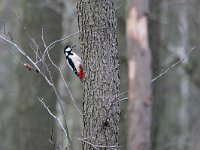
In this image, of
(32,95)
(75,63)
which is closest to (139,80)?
(75,63)

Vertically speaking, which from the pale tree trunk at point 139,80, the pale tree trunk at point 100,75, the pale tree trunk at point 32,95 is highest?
the pale tree trunk at point 32,95

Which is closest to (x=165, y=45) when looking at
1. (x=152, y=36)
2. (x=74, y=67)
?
(x=152, y=36)

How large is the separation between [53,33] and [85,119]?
5.29m

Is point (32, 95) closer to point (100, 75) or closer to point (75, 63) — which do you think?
point (75, 63)

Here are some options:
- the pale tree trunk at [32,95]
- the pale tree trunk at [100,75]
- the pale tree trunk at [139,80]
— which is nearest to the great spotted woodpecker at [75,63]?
the pale tree trunk at [100,75]

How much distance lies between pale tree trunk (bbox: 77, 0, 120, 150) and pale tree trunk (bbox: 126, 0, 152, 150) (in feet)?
6.01

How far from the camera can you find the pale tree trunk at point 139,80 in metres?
4.45

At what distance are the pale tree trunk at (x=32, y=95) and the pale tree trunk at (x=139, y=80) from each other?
6616mm

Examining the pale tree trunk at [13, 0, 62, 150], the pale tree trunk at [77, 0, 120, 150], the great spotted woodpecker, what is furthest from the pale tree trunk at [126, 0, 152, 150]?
the pale tree trunk at [13, 0, 62, 150]

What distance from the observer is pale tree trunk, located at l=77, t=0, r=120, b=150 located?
6398 mm

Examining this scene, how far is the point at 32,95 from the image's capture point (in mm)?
11328

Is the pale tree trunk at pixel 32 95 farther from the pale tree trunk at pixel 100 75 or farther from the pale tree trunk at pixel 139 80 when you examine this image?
the pale tree trunk at pixel 139 80

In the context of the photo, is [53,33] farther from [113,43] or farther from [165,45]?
[113,43]

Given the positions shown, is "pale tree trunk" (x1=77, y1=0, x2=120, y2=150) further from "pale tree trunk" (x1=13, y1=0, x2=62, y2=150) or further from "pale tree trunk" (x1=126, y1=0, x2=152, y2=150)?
"pale tree trunk" (x1=13, y1=0, x2=62, y2=150)
